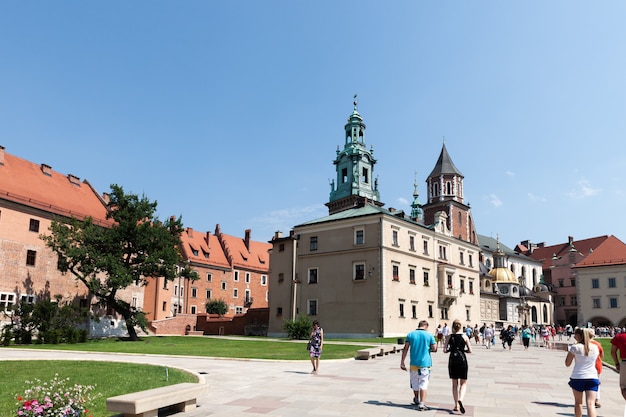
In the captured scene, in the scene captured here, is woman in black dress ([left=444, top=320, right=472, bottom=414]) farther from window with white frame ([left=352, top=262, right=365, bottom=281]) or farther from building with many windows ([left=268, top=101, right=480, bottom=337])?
window with white frame ([left=352, top=262, right=365, bottom=281])

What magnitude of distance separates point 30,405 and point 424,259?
49202mm

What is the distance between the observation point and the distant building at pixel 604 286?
77125mm

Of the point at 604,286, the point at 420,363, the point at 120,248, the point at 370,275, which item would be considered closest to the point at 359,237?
the point at 370,275

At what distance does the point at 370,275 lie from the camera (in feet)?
155

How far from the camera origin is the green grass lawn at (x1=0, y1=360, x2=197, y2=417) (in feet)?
36.3

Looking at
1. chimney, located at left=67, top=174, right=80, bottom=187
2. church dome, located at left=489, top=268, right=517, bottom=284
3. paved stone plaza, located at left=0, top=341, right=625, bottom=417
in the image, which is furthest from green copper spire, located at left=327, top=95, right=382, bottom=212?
paved stone plaza, located at left=0, top=341, right=625, bottom=417

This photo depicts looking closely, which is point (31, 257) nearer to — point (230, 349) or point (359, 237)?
point (230, 349)

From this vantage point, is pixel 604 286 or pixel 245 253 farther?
pixel 245 253

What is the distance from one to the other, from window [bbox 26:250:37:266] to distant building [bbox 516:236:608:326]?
284 feet

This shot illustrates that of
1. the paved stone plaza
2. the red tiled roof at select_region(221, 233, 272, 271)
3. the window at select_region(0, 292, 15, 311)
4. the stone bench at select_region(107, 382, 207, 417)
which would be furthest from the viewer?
the red tiled roof at select_region(221, 233, 272, 271)

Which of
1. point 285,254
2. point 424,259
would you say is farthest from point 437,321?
point 285,254

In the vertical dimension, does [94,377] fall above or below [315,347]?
below

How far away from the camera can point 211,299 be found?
7181 cm

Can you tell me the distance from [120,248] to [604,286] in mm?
71781
